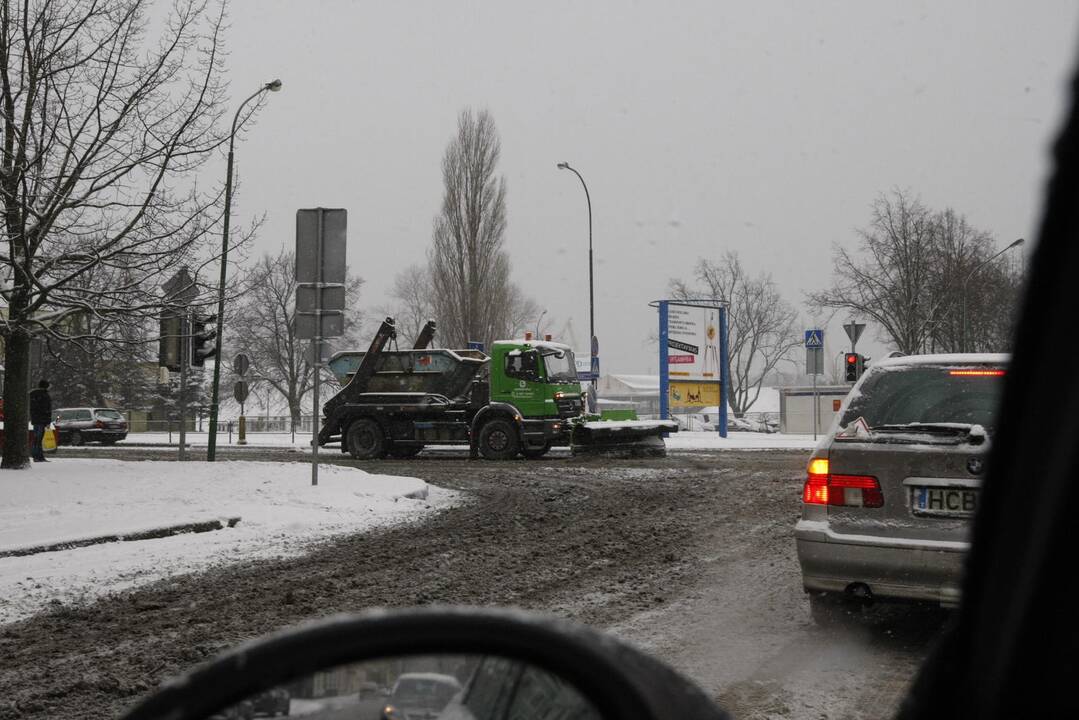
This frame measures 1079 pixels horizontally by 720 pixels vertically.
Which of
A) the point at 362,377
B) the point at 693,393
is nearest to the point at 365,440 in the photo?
the point at 362,377

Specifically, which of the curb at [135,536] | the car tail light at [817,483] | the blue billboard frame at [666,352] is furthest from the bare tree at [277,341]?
the car tail light at [817,483]

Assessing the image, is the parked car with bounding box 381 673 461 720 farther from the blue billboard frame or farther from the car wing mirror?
the blue billboard frame

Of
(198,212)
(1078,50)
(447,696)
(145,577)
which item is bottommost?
(145,577)

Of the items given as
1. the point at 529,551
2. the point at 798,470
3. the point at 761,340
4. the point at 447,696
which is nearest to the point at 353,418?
the point at 798,470

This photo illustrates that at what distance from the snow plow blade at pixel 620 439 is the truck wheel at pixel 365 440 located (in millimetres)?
4741

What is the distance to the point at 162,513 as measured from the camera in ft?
35.2

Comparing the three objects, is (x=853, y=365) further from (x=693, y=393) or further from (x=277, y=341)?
(x=277, y=341)

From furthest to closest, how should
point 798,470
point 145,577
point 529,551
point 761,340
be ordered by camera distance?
A: 1. point 761,340
2. point 798,470
3. point 529,551
4. point 145,577

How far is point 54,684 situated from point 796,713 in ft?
10.5

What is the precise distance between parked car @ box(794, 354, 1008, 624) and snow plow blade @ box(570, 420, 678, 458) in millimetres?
15823

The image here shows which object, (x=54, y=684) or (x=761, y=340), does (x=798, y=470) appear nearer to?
(x=54, y=684)

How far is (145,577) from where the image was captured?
7570 mm

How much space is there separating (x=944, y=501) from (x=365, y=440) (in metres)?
19.9

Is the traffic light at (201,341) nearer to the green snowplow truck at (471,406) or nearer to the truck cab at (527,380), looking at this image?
the green snowplow truck at (471,406)
